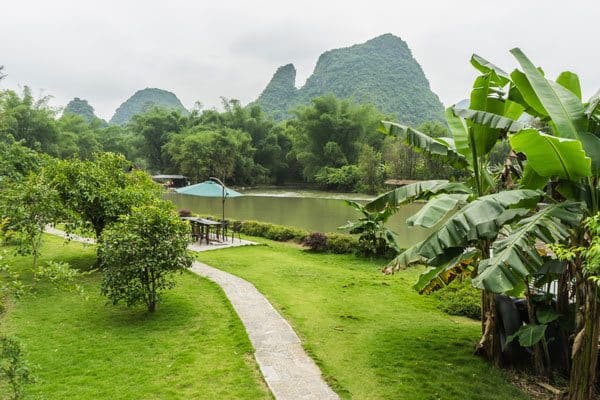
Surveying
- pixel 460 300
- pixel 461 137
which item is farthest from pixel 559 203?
pixel 460 300

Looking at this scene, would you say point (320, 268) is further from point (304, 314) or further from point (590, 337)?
point (590, 337)

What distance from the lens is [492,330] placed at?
5.37 metres

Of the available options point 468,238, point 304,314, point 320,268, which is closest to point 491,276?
point 468,238

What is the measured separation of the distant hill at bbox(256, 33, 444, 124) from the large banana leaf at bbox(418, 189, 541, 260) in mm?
78247

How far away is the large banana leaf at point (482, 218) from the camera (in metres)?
4.13

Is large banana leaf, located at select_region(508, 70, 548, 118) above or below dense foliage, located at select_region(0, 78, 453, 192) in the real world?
below

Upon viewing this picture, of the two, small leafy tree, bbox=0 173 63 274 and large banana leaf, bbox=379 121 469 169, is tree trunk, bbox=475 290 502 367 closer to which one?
large banana leaf, bbox=379 121 469 169

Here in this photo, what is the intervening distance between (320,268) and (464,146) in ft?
20.4

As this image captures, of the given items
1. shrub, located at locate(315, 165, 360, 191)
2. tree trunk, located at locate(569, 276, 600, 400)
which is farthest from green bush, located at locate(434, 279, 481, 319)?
shrub, located at locate(315, 165, 360, 191)

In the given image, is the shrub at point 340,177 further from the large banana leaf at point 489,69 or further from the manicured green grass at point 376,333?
the large banana leaf at point 489,69

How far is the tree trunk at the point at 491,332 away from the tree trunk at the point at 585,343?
3.72 feet

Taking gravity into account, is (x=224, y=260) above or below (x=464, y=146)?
below

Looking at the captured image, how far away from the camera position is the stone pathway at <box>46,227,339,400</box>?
14.9 ft

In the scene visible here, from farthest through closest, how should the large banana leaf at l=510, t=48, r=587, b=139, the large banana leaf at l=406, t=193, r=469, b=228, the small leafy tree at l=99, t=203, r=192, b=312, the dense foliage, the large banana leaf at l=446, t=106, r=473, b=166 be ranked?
1. the dense foliage
2. the small leafy tree at l=99, t=203, r=192, b=312
3. the large banana leaf at l=446, t=106, r=473, b=166
4. the large banana leaf at l=406, t=193, r=469, b=228
5. the large banana leaf at l=510, t=48, r=587, b=139
